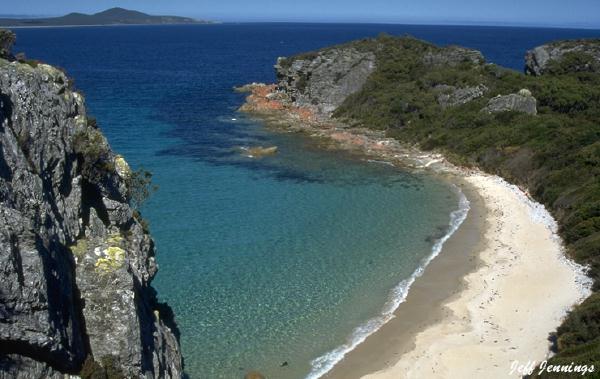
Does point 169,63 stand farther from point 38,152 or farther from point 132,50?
point 38,152

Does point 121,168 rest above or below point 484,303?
above

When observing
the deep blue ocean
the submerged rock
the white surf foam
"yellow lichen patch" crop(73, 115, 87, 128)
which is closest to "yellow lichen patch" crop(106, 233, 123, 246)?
"yellow lichen patch" crop(73, 115, 87, 128)

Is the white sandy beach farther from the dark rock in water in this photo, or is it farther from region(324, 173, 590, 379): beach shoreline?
the dark rock in water

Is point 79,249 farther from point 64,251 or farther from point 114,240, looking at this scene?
point 114,240

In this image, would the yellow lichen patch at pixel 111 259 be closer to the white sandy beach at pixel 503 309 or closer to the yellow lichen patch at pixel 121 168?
the yellow lichen patch at pixel 121 168

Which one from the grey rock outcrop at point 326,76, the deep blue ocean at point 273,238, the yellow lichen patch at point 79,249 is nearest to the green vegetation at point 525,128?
the grey rock outcrop at point 326,76

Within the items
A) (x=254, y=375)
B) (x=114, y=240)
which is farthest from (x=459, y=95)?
(x=114, y=240)
